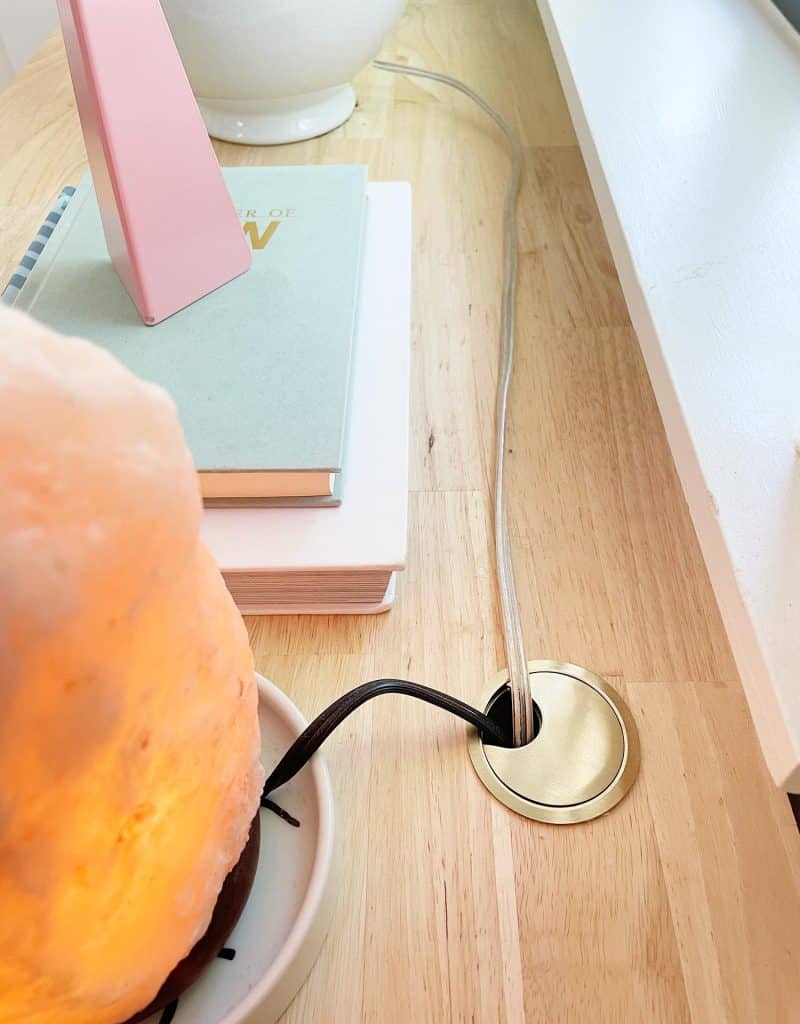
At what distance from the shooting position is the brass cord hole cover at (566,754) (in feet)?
1.13

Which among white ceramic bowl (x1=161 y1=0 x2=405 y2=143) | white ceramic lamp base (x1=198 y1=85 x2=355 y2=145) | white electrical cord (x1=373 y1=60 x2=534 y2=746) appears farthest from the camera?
white ceramic lamp base (x1=198 y1=85 x2=355 y2=145)

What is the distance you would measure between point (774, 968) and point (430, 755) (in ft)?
0.49

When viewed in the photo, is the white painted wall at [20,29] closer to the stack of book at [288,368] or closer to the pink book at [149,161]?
the stack of book at [288,368]

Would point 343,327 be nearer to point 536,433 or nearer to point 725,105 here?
point 536,433

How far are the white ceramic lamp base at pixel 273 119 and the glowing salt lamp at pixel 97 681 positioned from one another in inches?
24.0

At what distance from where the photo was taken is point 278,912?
30 cm

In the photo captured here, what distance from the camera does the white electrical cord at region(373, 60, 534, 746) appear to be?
368mm

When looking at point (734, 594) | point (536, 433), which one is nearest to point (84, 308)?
point (536, 433)

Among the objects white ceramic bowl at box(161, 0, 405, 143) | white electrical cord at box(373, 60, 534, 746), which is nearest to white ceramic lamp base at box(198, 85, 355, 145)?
white ceramic bowl at box(161, 0, 405, 143)

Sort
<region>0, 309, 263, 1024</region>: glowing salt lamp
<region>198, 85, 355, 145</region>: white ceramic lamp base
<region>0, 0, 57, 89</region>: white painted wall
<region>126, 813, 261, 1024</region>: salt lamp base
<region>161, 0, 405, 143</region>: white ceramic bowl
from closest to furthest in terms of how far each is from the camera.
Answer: <region>0, 309, 263, 1024</region>: glowing salt lamp, <region>126, 813, 261, 1024</region>: salt lamp base, <region>161, 0, 405, 143</region>: white ceramic bowl, <region>198, 85, 355, 145</region>: white ceramic lamp base, <region>0, 0, 57, 89</region>: white painted wall

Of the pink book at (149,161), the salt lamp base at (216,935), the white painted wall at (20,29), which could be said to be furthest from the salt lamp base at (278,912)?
the white painted wall at (20,29)

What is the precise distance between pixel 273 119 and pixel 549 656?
0.54m

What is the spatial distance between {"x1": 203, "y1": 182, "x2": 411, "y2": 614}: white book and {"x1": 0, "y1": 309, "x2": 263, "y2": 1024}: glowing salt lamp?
18 centimetres

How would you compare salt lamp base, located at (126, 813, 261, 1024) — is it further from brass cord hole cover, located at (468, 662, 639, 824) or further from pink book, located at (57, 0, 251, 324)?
pink book, located at (57, 0, 251, 324)
